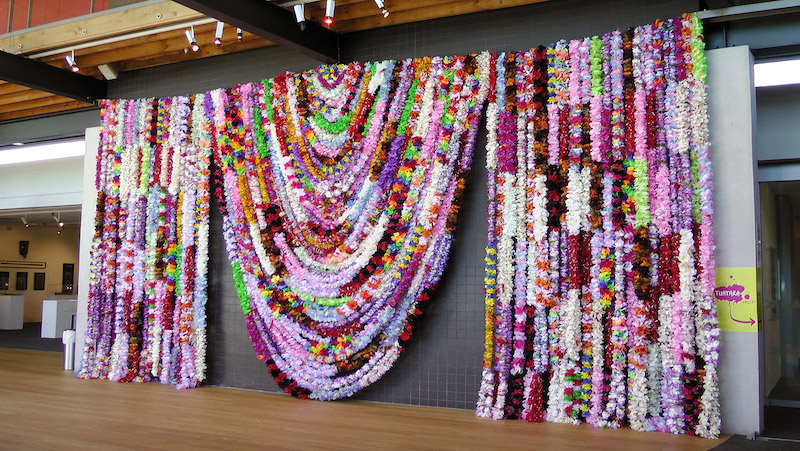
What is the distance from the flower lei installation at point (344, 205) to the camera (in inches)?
239

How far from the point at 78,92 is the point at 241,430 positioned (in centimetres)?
497

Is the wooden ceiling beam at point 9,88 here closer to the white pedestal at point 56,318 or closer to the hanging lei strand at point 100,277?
the hanging lei strand at point 100,277

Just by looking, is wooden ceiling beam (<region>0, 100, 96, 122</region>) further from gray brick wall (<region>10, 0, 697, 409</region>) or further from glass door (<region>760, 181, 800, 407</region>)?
glass door (<region>760, 181, 800, 407</region>)

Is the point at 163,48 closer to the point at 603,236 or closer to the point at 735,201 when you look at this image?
the point at 603,236

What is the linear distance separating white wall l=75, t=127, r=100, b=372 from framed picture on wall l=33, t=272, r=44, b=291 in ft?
36.5

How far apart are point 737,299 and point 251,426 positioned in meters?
3.60

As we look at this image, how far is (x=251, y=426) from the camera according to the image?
207 inches

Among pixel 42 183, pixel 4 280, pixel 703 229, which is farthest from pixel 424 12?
pixel 4 280

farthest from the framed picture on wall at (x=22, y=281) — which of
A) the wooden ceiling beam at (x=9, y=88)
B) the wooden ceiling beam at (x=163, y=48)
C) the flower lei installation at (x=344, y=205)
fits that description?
the flower lei installation at (x=344, y=205)

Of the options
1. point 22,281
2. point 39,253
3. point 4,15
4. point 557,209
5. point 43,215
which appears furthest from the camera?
point 39,253

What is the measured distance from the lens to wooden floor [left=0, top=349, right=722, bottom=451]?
469cm

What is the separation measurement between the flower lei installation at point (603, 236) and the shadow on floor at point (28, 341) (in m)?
8.04

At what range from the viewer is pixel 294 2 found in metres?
6.11

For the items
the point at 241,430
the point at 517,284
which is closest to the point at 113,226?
the point at 241,430
